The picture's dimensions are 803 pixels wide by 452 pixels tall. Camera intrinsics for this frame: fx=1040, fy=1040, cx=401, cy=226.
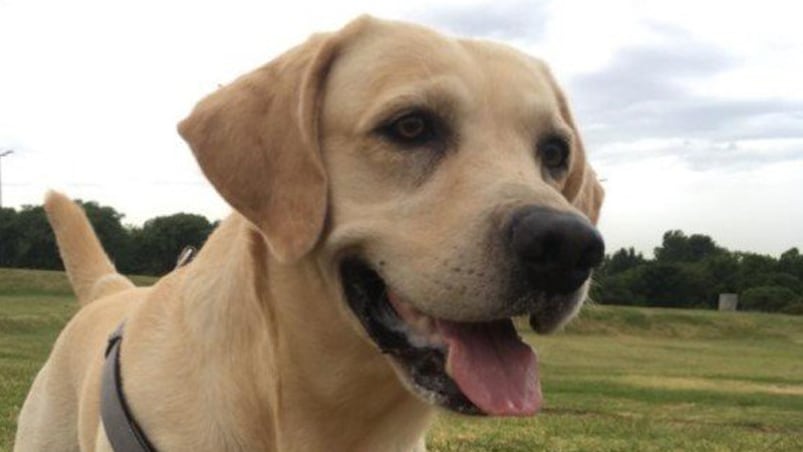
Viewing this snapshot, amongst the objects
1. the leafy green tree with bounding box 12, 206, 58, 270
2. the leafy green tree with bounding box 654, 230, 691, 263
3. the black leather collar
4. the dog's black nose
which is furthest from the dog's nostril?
the leafy green tree with bounding box 654, 230, 691, 263

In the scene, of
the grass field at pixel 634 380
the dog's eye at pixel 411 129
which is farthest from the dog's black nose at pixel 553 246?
the grass field at pixel 634 380

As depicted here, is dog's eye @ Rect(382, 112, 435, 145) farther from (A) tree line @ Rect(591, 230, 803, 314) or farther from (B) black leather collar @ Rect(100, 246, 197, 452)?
(A) tree line @ Rect(591, 230, 803, 314)

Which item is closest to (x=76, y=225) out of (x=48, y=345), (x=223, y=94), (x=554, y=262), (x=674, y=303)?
(x=223, y=94)

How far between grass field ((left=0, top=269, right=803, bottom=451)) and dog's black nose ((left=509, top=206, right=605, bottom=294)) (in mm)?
1346

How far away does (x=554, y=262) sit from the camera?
9.50ft

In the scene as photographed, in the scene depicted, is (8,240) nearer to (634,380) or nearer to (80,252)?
(634,380)

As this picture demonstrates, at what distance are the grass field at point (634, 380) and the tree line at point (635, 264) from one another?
42.0ft

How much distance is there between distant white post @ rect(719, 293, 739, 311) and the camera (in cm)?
6921

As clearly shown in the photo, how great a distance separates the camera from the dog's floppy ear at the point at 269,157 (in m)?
3.25

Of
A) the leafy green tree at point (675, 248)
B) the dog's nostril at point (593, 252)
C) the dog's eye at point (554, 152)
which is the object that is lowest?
the leafy green tree at point (675, 248)

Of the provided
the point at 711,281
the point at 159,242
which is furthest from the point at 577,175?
the point at 711,281

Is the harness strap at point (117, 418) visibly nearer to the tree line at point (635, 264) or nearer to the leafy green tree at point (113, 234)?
the tree line at point (635, 264)

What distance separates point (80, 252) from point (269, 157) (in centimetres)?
298

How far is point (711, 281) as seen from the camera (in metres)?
74.1
